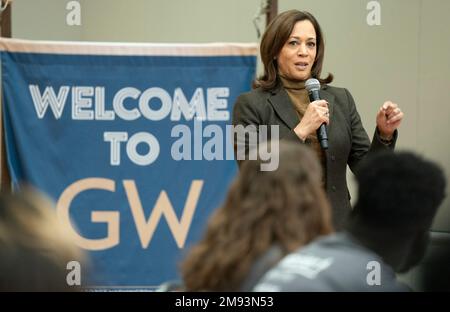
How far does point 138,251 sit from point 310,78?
2.12 meters

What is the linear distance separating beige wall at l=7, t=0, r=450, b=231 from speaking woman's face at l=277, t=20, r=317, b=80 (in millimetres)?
2339

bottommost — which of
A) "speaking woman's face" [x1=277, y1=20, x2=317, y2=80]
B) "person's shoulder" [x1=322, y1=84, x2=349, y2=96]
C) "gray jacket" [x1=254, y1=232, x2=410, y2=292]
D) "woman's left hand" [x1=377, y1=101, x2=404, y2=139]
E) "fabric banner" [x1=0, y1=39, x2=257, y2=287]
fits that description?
"fabric banner" [x1=0, y1=39, x2=257, y2=287]

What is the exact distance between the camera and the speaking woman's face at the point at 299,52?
3.96m

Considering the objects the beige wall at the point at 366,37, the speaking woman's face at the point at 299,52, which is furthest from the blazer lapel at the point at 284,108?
the beige wall at the point at 366,37

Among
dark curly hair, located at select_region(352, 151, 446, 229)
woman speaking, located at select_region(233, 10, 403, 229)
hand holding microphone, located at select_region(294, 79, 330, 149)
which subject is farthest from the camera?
woman speaking, located at select_region(233, 10, 403, 229)

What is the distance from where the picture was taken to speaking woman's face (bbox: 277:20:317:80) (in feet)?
13.0

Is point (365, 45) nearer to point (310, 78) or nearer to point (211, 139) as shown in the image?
point (211, 139)

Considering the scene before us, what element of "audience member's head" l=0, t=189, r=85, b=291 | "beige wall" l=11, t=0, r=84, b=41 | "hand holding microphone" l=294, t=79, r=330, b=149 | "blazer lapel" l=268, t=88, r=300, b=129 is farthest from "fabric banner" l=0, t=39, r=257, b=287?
"audience member's head" l=0, t=189, r=85, b=291

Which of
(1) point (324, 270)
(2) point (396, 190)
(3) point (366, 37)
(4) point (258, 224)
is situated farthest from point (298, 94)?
(3) point (366, 37)

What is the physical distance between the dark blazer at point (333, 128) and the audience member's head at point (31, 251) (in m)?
1.56

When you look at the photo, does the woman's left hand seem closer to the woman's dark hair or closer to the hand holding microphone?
the hand holding microphone

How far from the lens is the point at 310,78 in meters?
4.00

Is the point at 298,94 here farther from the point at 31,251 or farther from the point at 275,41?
the point at 31,251
